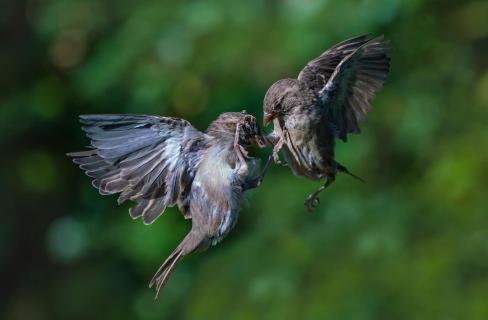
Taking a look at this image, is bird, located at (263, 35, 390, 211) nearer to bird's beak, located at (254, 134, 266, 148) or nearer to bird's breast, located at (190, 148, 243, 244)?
bird's beak, located at (254, 134, 266, 148)

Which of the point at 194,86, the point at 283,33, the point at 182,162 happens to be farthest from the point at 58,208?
the point at 182,162

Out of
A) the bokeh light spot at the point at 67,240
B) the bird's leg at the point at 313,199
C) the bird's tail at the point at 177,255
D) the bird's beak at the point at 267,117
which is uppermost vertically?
the bird's beak at the point at 267,117

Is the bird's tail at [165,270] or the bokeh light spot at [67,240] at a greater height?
the bird's tail at [165,270]

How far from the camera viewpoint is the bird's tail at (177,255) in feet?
9.61

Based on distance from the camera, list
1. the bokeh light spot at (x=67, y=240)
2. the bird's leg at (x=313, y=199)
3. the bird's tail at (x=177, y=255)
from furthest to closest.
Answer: the bokeh light spot at (x=67, y=240), the bird's tail at (x=177, y=255), the bird's leg at (x=313, y=199)

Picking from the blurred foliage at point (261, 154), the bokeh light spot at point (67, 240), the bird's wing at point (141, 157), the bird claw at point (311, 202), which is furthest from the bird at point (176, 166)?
the bokeh light spot at point (67, 240)

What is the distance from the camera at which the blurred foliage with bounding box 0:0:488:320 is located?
5.20 meters

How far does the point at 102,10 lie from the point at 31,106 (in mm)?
795

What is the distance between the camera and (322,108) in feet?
10.2

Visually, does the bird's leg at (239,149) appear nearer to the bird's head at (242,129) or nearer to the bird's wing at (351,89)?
the bird's head at (242,129)

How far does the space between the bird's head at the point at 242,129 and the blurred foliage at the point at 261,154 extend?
1.86m

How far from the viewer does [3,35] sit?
7.78 metres

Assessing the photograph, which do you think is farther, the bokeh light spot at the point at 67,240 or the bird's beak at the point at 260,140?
the bokeh light spot at the point at 67,240

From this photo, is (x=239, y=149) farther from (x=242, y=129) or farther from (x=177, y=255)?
(x=177, y=255)
